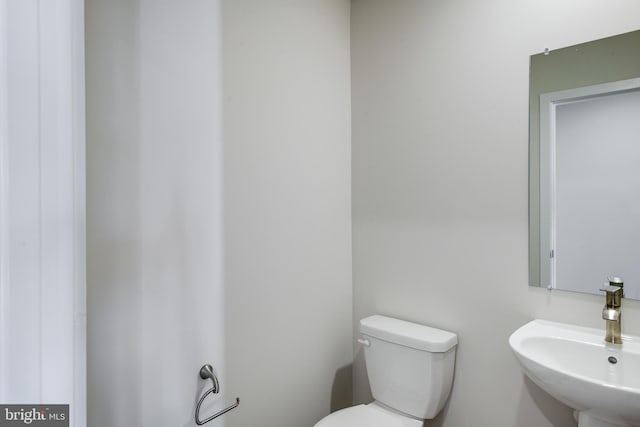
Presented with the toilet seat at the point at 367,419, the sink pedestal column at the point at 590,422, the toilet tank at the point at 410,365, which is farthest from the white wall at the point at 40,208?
the sink pedestal column at the point at 590,422

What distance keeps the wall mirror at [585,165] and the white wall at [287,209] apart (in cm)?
87

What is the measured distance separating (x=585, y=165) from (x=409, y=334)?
911 mm

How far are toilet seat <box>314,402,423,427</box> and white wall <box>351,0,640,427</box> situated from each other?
0.23 meters

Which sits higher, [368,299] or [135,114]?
[135,114]

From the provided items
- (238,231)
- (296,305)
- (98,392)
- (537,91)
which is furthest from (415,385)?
(537,91)

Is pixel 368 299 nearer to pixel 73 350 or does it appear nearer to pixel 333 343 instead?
pixel 333 343

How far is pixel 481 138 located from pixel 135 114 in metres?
1.27

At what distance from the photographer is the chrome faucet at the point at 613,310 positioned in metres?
→ 1.07

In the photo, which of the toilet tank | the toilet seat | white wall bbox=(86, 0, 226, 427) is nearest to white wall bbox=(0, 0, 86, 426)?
white wall bbox=(86, 0, 226, 427)

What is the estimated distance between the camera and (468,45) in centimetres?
144

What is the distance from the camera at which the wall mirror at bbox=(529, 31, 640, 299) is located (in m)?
1.12

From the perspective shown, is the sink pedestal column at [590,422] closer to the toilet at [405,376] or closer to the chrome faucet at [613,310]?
the chrome faucet at [613,310]

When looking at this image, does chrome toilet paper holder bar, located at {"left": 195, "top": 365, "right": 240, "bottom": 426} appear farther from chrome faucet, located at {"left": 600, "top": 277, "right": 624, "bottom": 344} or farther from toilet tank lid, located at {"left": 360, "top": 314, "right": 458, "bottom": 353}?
chrome faucet, located at {"left": 600, "top": 277, "right": 624, "bottom": 344}

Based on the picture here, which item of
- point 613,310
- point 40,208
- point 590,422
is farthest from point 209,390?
point 613,310
